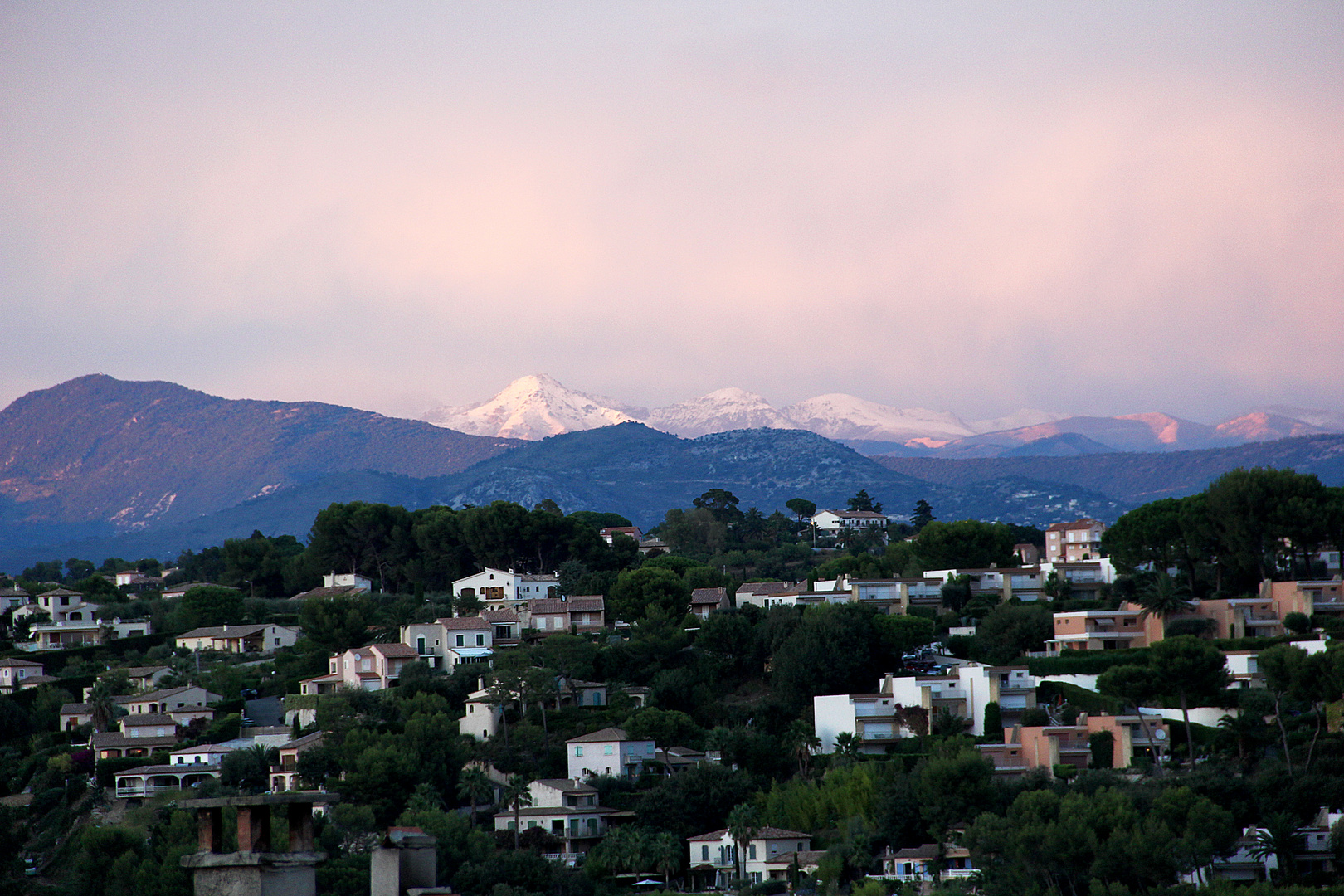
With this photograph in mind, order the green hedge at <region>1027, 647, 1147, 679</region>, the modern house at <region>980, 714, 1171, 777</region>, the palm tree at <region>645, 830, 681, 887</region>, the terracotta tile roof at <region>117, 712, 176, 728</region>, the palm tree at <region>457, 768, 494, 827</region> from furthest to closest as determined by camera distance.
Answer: the terracotta tile roof at <region>117, 712, 176, 728</region> < the green hedge at <region>1027, 647, 1147, 679</region> < the palm tree at <region>457, 768, 494, 827</region> < the modern house at <region>980, 714, 1171, 777</region> < the palm tree at <region>645, 830, 681, 887</region>

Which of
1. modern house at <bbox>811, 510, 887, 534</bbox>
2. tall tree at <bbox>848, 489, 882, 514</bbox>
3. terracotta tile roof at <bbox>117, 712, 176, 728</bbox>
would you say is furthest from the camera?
tall tree at <bbox>848, 489, 882, 514</bbox>

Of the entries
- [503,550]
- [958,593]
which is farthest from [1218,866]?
[503,550]

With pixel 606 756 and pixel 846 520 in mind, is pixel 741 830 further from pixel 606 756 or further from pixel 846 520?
pixel 846 520

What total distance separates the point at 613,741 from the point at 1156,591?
26519mm

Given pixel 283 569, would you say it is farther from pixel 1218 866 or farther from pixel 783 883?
pixel 1218 866

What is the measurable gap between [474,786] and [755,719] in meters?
13.2

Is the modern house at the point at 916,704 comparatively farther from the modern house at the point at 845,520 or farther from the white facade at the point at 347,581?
the modern house at the point at 845,520

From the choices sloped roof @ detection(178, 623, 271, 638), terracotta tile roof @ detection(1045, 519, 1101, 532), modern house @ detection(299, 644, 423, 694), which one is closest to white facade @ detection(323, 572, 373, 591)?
sloped roof @ detection(178, 623, 271, 638)

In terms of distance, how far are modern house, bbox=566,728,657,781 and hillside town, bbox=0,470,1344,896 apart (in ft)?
0.51

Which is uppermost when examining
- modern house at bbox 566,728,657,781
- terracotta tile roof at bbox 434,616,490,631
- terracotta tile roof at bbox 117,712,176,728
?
terracotta tile roof at bbox 434,616,490,631

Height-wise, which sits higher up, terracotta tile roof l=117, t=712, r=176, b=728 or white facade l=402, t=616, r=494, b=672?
white facade l=402, t=616, r=494, b=672

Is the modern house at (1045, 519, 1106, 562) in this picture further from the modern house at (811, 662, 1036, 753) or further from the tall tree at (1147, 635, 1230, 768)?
the tall tree at (1147, 635, 1230, 768)

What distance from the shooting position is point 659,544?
122000 mm

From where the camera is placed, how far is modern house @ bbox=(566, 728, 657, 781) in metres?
60.0
